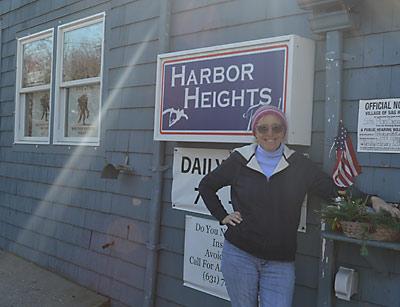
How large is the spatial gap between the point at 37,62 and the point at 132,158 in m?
2.42

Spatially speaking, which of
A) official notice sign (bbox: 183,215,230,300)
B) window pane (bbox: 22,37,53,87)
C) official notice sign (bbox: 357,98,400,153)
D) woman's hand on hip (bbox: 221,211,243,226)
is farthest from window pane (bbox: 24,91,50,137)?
official notice sign (bbox: 357,98,400,153)

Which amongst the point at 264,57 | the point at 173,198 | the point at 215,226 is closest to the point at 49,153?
the point at 173,198

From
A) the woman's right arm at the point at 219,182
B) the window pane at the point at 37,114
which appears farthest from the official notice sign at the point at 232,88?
the window pane at the point at 37,114

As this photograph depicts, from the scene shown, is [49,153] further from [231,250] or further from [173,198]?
[231,250]

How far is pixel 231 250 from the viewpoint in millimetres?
2945

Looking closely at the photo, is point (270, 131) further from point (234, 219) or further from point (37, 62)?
point (37, 62)

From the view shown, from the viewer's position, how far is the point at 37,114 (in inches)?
251

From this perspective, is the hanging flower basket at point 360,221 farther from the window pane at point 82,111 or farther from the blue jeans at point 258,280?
the window pane at point 82,111

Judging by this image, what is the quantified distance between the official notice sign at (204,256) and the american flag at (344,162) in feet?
3.37

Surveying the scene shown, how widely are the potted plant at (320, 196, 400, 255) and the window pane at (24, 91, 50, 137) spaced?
423cm

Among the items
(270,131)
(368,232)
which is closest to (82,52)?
(270,131)

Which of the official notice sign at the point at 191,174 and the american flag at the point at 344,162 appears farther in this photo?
the official notice sign at the point at 191,174

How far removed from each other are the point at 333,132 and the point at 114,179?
2.40 metres

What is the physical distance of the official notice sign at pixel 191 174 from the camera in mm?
3799
